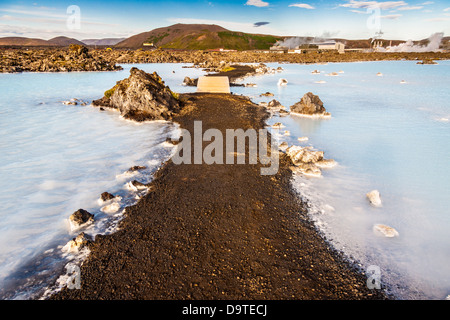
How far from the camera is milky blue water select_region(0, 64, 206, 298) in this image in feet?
18.2

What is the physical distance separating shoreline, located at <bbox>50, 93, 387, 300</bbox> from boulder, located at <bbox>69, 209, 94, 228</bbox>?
94cm

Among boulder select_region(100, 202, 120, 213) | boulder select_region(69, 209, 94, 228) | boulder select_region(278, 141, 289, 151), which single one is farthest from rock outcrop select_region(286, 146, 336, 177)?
boulder select_region(69, 209, 94, 228)

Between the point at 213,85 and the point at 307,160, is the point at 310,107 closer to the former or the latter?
the point at 307,160

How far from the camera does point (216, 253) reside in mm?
5383

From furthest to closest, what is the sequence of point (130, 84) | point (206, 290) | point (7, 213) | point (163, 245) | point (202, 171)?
point (130, 84) → point (202, 171) → point (7, 213) → point (163, 245) → point (206, 290)

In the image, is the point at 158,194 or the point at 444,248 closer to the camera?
the point at 444,248

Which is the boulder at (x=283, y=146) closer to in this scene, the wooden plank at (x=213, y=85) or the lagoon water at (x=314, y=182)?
the lagoon water at (x=314, y=182)

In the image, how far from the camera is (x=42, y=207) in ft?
24.8

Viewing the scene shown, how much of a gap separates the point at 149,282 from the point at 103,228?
8.15ft

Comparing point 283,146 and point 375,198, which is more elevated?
point 283,146

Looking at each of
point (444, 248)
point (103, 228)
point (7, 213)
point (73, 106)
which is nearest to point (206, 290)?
point (103, 228)

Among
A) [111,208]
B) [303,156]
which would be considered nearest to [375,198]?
[303,156]

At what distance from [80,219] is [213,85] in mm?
23618

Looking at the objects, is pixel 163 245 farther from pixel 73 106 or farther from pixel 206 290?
pixel 73 106
